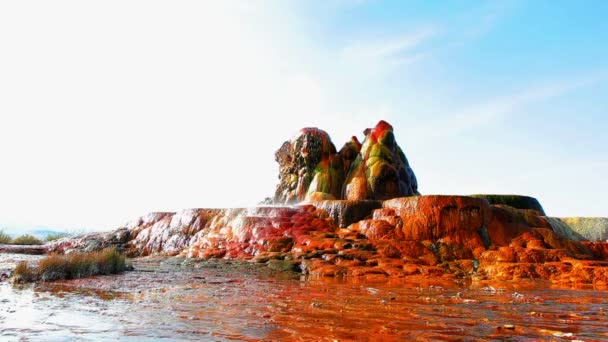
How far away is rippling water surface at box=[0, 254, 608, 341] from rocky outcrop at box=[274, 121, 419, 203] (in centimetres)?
1232

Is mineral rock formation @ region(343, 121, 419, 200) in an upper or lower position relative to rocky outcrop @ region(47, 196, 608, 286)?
upper

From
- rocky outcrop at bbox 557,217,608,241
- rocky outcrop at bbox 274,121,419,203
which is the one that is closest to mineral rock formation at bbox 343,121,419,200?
rocky outcrop at bbox 274,121,419,203

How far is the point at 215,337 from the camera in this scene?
470 cm

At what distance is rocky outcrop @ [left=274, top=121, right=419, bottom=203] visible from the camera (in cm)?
2277

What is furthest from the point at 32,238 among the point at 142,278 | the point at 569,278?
the point at 569,278

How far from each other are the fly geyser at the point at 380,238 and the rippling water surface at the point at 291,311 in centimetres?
260

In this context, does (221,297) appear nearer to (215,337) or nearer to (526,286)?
(215,337)

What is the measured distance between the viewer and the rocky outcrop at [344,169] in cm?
2277

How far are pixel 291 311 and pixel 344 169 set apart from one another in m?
18.6

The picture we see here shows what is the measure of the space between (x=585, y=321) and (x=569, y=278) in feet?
23.4

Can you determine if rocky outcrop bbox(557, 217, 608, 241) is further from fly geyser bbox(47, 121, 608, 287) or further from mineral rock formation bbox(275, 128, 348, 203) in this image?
mineral rock formation bbox(275, 128, 348, 203)

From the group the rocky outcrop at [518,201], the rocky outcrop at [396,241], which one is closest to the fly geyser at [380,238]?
the rocky outcrop at [396,241]

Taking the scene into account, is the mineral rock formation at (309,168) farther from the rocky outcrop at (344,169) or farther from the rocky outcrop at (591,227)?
the rocky outcrop at (591,227)

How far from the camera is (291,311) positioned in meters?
6.46
